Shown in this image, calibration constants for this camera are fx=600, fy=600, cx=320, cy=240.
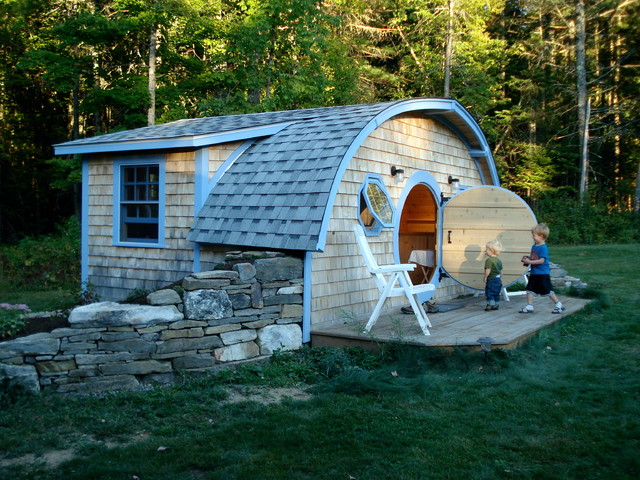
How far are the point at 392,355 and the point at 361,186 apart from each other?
252cm

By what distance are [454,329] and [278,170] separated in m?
2.93

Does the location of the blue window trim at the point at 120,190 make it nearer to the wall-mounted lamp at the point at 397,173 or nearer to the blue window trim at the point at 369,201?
the blue window trim at the point at 369,201

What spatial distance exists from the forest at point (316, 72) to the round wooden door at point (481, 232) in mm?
9895

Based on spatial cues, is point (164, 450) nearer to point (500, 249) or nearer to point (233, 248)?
point (233, 248)

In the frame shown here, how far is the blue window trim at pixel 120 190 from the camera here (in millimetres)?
8367

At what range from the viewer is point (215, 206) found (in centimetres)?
781

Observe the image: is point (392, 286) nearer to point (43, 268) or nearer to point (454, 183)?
point (454, 183)

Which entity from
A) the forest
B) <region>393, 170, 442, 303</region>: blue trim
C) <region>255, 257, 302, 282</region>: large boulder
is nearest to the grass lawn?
<region>255, 257, 302, 282</region>: large boulder

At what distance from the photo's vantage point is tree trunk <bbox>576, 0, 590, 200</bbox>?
23.2 metres

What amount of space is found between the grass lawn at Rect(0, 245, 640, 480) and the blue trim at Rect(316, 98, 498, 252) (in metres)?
1.54

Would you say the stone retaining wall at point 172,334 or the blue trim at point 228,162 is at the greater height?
the blue trim at point 228,162

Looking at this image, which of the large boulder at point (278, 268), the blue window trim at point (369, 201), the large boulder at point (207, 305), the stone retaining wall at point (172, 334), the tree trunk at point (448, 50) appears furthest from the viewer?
the tree trunk at point (448, 50)

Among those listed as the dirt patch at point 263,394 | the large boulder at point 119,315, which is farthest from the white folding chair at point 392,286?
the large boulder at point 119,315

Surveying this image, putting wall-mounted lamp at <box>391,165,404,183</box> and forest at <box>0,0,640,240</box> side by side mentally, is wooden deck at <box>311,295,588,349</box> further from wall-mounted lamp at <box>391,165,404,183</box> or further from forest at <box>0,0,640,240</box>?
forest at <box>0,0,640,240</box>
